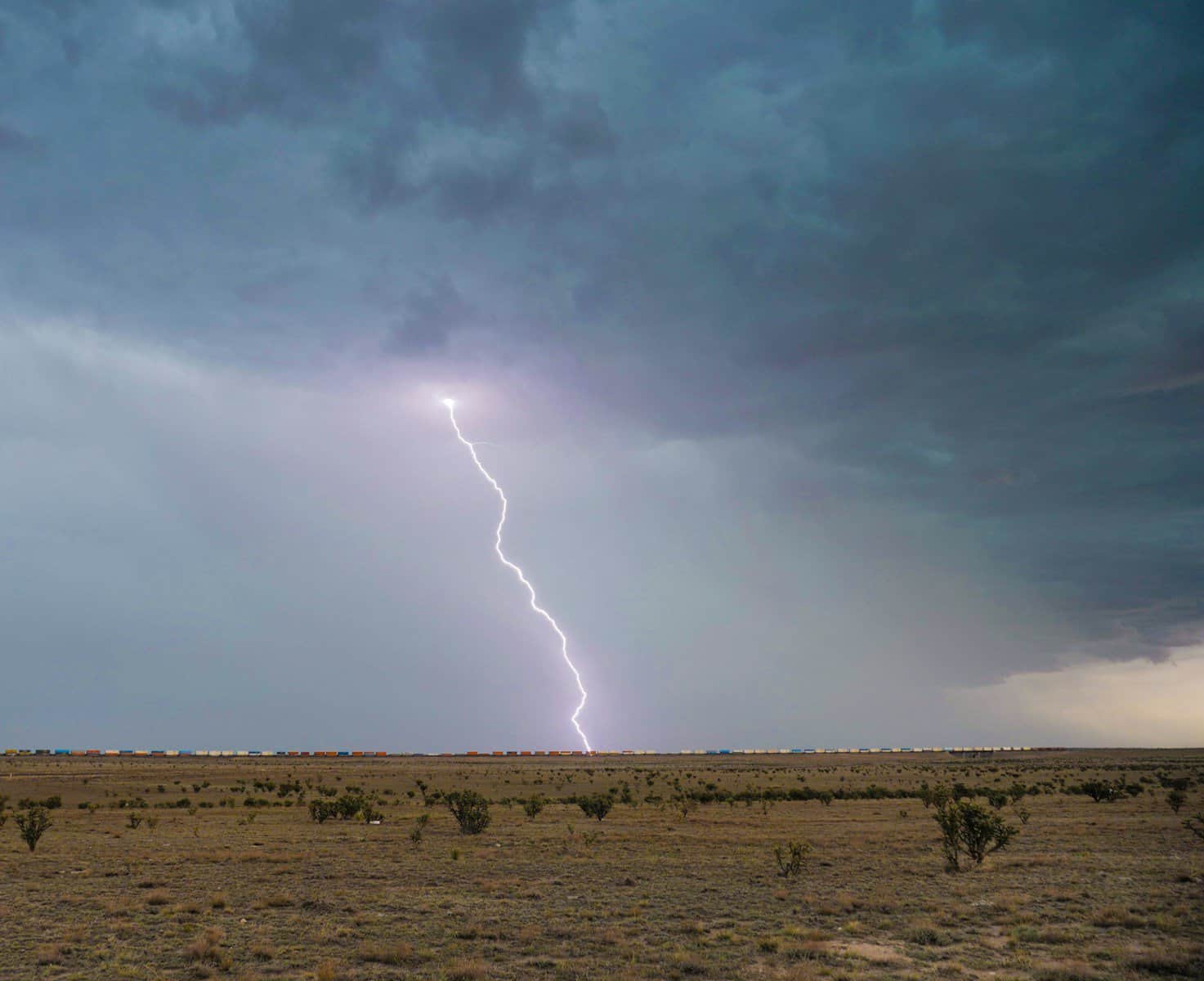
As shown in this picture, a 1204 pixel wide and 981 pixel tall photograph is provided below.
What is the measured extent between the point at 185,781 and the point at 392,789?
2672cm

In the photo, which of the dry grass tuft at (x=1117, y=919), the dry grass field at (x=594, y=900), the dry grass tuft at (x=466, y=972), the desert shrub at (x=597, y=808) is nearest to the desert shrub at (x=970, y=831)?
the dry grass field at (x=594, y=900)

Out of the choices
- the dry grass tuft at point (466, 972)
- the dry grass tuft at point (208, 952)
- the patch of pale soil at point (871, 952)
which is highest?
the dry grass tuft at point (208, 952)

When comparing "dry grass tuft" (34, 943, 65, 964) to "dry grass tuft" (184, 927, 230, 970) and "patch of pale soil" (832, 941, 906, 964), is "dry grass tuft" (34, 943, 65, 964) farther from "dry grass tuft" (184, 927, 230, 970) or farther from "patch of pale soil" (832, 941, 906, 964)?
"patch of pale soil" (832, 941, 906, 964)

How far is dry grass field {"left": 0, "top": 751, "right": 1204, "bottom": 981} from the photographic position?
1523cm

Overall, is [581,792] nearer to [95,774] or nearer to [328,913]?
[328,913]

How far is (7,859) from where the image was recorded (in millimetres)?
28141

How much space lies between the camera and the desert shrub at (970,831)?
1051 inches

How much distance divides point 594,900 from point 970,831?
14221mm

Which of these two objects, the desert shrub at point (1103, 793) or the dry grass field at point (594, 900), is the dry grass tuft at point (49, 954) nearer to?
the dry grass field at point (594, 900)

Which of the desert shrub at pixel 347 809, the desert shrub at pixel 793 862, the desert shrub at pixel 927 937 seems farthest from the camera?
the desert shrub at pixel 347 809

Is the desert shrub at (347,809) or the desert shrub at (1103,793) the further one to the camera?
the desert shrub at (1103,793)

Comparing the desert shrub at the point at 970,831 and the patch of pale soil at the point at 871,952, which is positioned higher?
the desert shrub at the point at 970,831

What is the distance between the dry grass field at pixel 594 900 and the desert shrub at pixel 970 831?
2.38 feet

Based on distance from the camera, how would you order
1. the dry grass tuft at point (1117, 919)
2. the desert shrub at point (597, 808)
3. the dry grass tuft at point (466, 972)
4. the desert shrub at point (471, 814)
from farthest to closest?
1. the desert shrub at point (597, 808)
2. the desert shrub at point (471, 814)
3. the dry grass tuft at point (1117, 919)
4. the dry grass tuft at point (466, 972)
